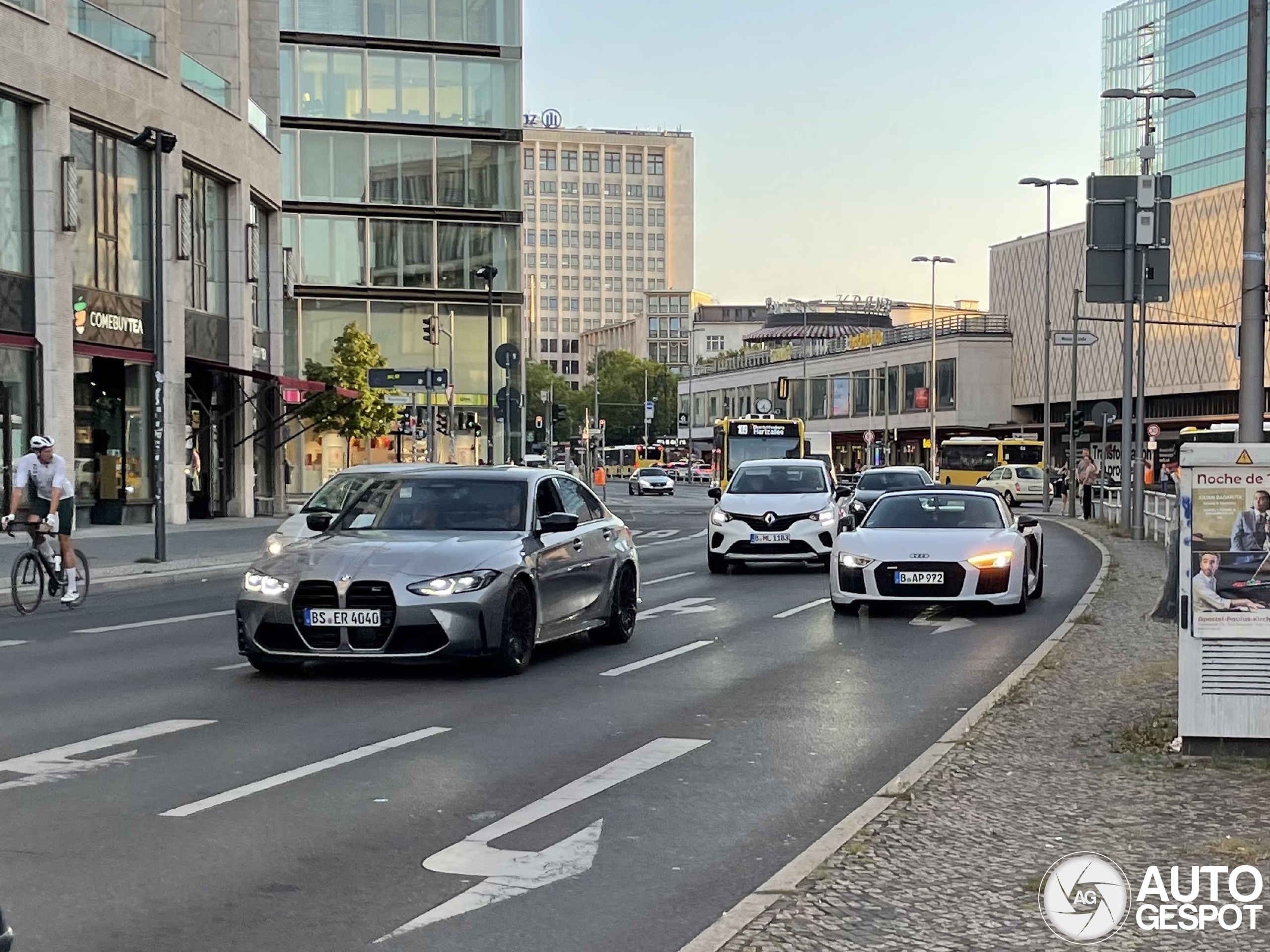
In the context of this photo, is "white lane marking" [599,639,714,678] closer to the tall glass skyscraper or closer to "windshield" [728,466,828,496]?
"windshield" [728,466,828,496]

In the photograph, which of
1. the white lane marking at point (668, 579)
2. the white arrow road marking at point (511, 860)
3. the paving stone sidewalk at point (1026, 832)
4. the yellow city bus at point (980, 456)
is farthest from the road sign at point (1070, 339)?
the white arrow road marking at point (511, 860)

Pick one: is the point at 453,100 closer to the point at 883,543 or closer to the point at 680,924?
the point at 883,543

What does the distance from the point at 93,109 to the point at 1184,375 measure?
227 ft

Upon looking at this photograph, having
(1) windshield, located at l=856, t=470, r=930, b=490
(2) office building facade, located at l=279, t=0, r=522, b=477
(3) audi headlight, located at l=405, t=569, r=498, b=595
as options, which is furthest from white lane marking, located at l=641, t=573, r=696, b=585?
(2) office building facade, located at l=279, t=0, r=522, b=477

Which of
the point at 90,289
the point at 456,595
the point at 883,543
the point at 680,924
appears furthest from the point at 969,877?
the point at 90,289

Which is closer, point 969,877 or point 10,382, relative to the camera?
point 969,877

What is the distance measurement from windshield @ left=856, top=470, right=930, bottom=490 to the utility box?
2692 centimetres

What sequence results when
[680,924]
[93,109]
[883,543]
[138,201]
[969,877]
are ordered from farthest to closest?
1. [138,201]
2. [93,109]
3. [883,543]
4. [969,877]
5. [680,924]

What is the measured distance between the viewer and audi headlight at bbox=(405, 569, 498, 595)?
471 inches

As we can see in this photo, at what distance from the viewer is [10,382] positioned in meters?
32.3

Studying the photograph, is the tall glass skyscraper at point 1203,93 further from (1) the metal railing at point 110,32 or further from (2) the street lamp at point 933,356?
(1) the metal railing at point 110,32

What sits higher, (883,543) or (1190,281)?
(1190,281)

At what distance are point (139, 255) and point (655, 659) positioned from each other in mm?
26814

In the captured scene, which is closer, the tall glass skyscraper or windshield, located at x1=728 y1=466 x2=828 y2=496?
windshield, located at x1=728 y1=466 x2=828 y2=496
